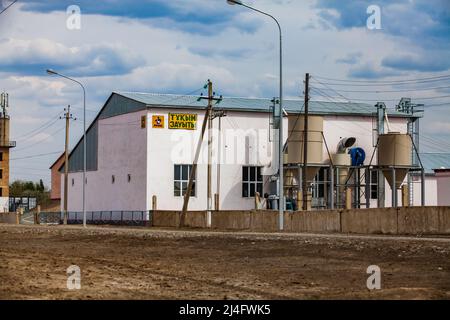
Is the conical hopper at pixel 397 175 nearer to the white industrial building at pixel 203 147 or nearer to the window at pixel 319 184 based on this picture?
the white industrial building at pixel 203 147

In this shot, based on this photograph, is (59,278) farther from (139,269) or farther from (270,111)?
(270,111)

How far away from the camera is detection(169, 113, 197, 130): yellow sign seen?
70.0m

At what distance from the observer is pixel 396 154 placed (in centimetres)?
6675

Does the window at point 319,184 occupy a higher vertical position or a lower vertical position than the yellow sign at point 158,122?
lower

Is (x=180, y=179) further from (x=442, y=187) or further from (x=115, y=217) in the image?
(x=442, y=187)

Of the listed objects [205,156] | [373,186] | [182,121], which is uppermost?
[182,121]

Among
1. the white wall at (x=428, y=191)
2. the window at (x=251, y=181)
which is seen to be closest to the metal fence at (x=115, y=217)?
the window at (x=251, y=181)

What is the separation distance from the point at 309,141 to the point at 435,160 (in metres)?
34.8

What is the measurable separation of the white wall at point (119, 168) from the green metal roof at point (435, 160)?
114ft

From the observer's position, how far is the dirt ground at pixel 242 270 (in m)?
15.3

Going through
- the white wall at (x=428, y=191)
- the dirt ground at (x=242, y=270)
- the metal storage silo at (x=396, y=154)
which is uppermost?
the metal storage silo at (x=396, y=154)

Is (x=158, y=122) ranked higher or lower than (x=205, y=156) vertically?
higher

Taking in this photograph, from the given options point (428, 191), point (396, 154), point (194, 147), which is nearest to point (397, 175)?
point (396, 154)
